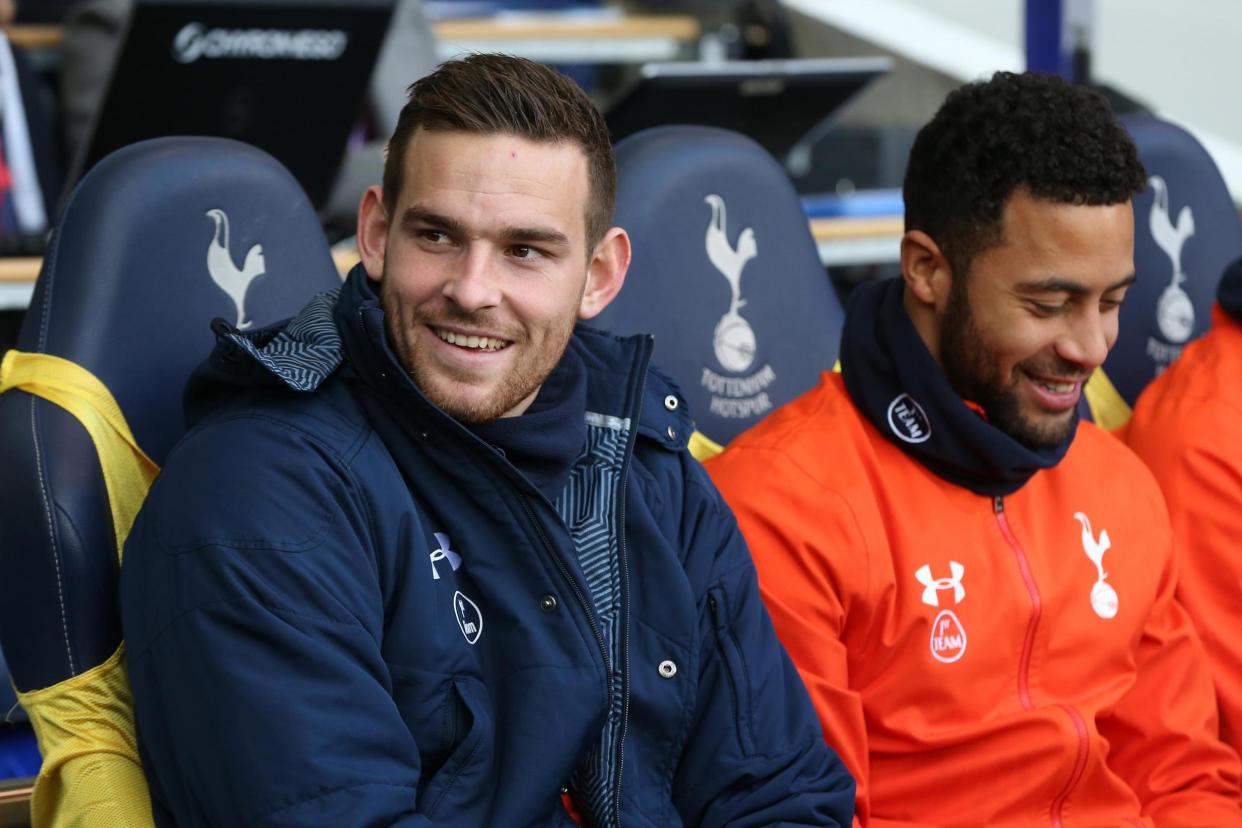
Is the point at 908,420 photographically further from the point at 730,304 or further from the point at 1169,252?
the point at 1169,252

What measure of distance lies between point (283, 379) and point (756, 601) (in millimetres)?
504

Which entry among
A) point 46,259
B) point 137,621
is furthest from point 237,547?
point 46,259

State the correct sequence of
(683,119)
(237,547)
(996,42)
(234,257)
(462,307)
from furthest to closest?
(996,42) < (683,119) < (234,257) < (462,307) < (237,547)

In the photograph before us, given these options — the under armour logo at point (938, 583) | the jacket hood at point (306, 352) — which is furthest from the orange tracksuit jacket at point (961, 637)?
the jacket hood at point (306, 352)

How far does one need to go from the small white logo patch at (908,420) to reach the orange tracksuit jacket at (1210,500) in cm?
43

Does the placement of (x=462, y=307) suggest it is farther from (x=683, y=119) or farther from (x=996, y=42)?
(x=996, y=42)

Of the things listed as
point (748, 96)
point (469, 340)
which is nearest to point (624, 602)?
point (469, 340)

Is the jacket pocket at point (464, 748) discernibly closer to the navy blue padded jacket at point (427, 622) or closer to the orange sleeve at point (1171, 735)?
the navy blue padded jacket at point (427, 622)

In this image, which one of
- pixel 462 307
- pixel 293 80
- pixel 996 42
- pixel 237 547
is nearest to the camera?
pixel 237 547

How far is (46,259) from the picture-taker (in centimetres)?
158

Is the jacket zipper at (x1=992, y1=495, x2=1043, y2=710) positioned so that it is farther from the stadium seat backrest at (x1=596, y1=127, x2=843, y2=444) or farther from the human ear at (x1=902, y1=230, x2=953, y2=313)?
the stadium seat backrest at (x1=596, y1=127, x2=843, y2=444)

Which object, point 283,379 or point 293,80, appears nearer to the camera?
point 283,379

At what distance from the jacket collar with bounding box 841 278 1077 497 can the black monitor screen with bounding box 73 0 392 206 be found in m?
1.05

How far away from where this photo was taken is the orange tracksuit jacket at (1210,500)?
1.97 meters
